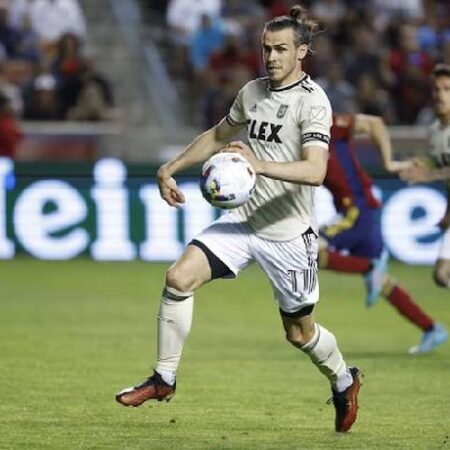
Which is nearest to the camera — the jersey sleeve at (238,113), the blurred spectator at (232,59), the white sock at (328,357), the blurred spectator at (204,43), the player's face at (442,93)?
the white sock at (328,357)

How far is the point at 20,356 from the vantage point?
11.6m

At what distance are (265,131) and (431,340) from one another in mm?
4517

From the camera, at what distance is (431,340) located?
1245 cm

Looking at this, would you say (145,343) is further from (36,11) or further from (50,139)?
(36,11)

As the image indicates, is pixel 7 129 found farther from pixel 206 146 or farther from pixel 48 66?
pixel 206 146

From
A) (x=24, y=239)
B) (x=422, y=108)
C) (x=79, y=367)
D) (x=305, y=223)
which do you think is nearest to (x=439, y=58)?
(x=422, y=108)

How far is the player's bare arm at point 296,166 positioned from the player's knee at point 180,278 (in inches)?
28.2

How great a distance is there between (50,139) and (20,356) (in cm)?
909

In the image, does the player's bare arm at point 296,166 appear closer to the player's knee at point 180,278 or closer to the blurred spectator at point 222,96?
the player's knee at point 180,278

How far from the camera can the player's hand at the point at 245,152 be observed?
25.7 ft

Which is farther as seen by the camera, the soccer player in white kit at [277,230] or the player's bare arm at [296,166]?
the soccer player in white kit at [277,230]

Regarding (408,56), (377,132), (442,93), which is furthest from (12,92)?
(442,93)

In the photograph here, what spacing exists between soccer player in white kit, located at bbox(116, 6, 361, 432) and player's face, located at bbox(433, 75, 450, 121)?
383 centimetres


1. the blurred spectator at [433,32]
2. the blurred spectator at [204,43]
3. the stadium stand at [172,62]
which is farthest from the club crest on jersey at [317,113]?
the blurred spectator at [433,32]
